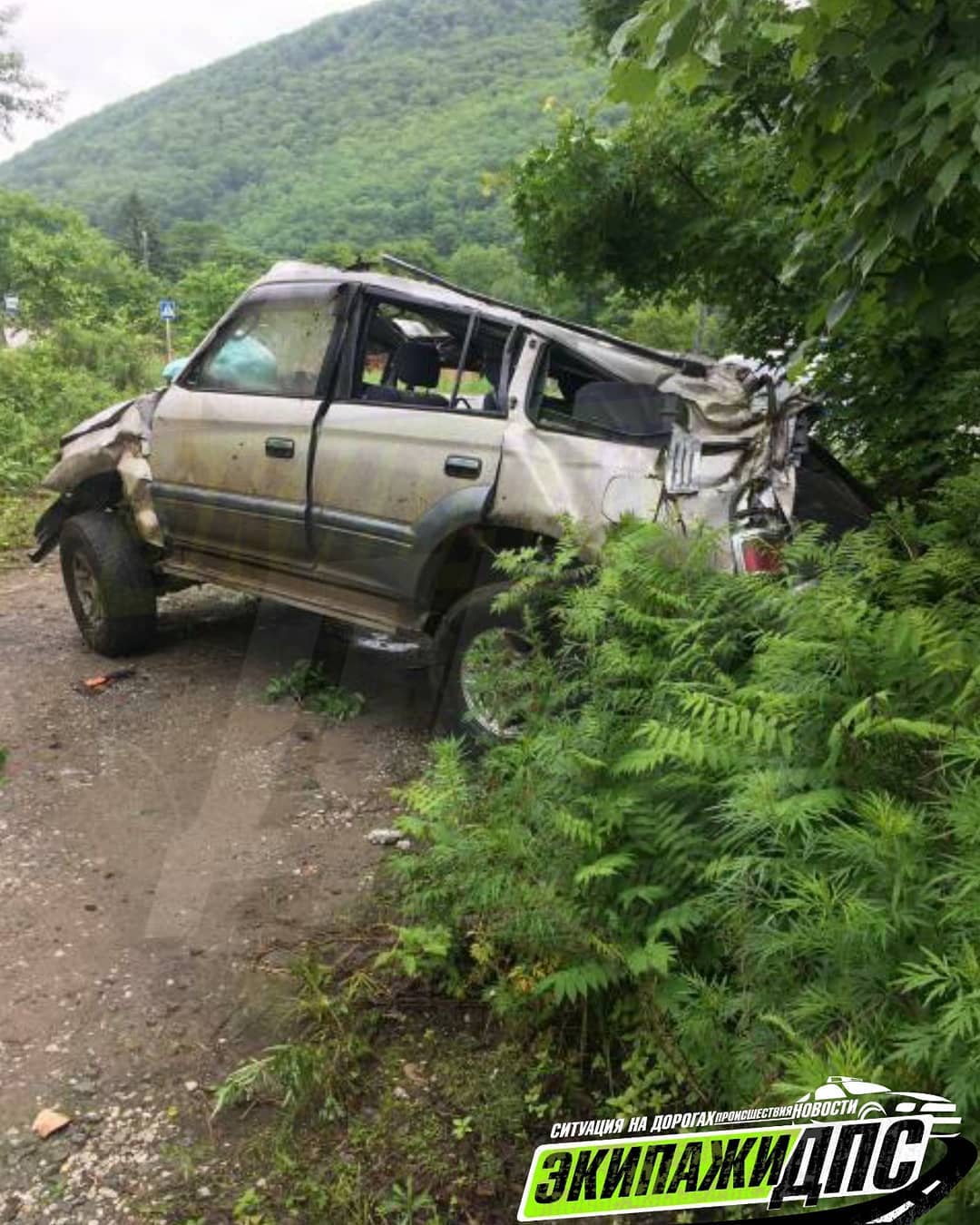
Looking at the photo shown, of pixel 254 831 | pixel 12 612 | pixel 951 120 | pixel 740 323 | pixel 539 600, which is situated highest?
→ pixel 951 120

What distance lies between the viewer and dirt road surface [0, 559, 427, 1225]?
2.45 meters

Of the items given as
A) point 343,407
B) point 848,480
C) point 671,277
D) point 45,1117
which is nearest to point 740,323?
point 671,277

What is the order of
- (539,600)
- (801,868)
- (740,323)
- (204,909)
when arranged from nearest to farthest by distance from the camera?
(801,868)
(204,909)
(539,600)
(740,323)

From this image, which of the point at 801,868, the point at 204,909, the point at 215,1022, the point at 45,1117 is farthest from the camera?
the point at 204,909

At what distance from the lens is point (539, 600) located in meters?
3.69

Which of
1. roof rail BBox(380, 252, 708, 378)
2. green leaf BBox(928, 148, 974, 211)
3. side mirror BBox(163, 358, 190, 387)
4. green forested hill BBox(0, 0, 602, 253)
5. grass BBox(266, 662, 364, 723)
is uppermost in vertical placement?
green forested hill BBox(0, 0, 602, 253)

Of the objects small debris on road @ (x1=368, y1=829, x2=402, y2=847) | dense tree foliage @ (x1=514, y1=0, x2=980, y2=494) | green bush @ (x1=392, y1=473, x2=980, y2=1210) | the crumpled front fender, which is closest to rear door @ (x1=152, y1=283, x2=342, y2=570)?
the crumpled front fender

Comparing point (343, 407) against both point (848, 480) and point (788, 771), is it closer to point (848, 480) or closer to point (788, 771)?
point (848, 480)

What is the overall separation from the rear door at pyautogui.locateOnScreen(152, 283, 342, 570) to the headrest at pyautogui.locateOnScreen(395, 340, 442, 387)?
0.39 m

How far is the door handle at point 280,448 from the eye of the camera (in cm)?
465

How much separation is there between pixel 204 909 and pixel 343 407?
2.26 meters

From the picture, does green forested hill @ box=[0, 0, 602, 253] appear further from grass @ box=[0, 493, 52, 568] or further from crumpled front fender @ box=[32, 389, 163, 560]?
grass @ box=[0, 493, 52, 568]

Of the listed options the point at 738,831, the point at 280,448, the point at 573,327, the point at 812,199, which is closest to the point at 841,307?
the point at 812,199

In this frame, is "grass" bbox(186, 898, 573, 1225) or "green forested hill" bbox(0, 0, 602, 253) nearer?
"grass" bbox(186, 898, 573, 1225)
